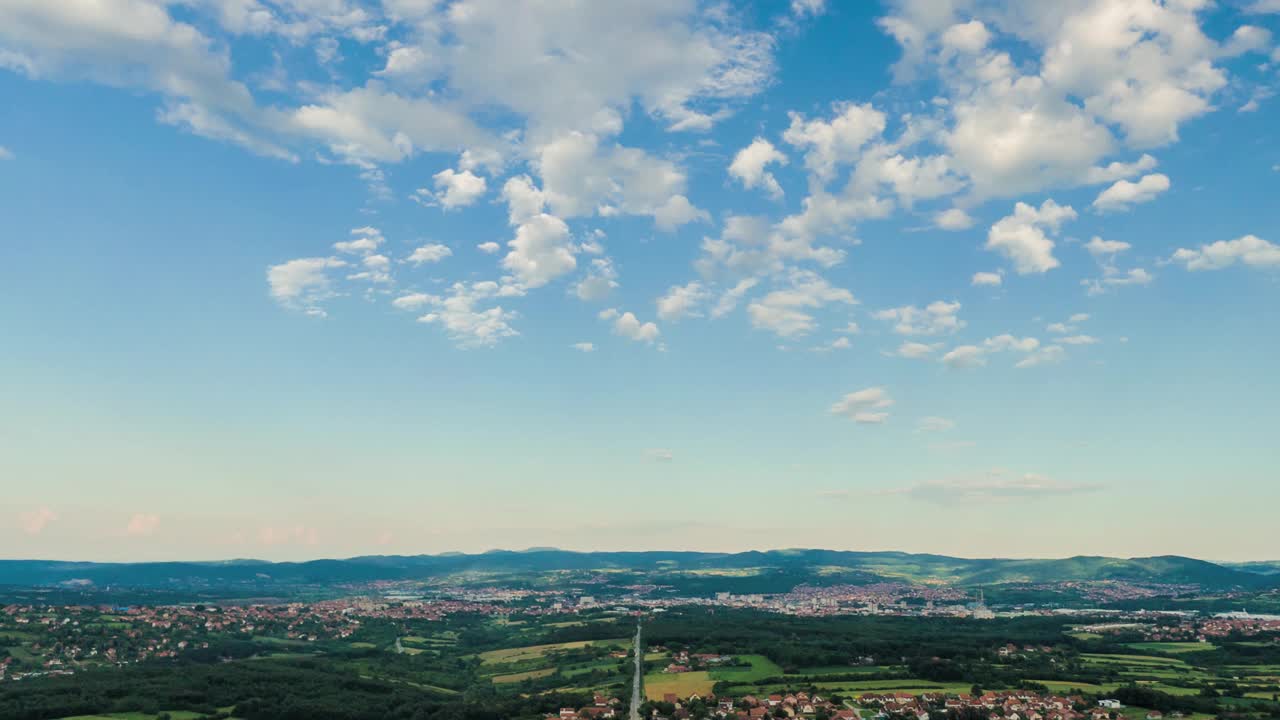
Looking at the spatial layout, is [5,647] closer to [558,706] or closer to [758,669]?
[558,706]

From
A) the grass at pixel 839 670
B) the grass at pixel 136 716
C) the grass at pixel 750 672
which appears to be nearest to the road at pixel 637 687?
the grass at pixel 750 672

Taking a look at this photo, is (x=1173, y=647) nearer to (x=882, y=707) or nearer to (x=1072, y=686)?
(x=1072, y=686)

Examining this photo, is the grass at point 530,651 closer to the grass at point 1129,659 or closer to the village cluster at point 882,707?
the village cluster at point 882,707

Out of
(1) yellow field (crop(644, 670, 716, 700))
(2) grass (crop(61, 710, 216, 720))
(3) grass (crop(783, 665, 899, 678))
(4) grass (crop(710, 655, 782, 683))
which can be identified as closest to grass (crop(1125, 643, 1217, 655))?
(3) grass (crop(783, 665, 899, 678))

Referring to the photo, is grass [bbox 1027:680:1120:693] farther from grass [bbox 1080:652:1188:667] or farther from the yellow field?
the yellow field

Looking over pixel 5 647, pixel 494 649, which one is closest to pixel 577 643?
pixel 494 649

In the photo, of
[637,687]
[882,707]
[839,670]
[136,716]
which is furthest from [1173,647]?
[136,716]
